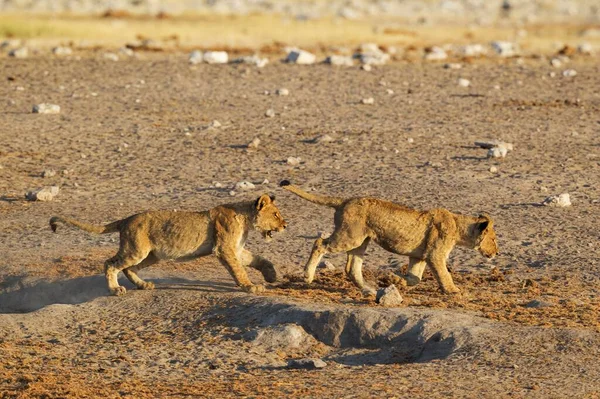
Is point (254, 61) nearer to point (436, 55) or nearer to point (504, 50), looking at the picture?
point (436, 55)

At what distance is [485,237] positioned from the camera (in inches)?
410

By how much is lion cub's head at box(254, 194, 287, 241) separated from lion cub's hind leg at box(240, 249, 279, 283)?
0.25 metres

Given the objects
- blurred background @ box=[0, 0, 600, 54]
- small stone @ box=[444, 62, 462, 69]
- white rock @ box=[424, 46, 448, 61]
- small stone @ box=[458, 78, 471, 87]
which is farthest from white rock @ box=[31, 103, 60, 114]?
white rock @ box=[424, 46, 448, 61]

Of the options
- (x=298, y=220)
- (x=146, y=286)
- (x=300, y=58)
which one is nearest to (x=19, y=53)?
(x=300, y=58)

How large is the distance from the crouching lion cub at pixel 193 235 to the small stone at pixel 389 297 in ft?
3.29

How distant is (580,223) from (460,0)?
1748 inches

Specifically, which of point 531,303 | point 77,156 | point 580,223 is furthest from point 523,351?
point 77,156

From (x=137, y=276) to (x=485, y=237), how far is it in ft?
9.50

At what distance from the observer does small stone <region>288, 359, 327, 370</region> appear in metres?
8.43

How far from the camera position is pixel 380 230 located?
10141 mm

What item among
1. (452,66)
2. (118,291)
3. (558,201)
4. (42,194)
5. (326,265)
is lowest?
(42,194)

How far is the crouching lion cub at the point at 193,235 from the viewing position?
1003cm

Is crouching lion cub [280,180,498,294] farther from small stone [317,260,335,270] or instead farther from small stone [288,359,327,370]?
small stone [288,359,327,370]

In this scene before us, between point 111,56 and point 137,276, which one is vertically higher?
point 111,56
